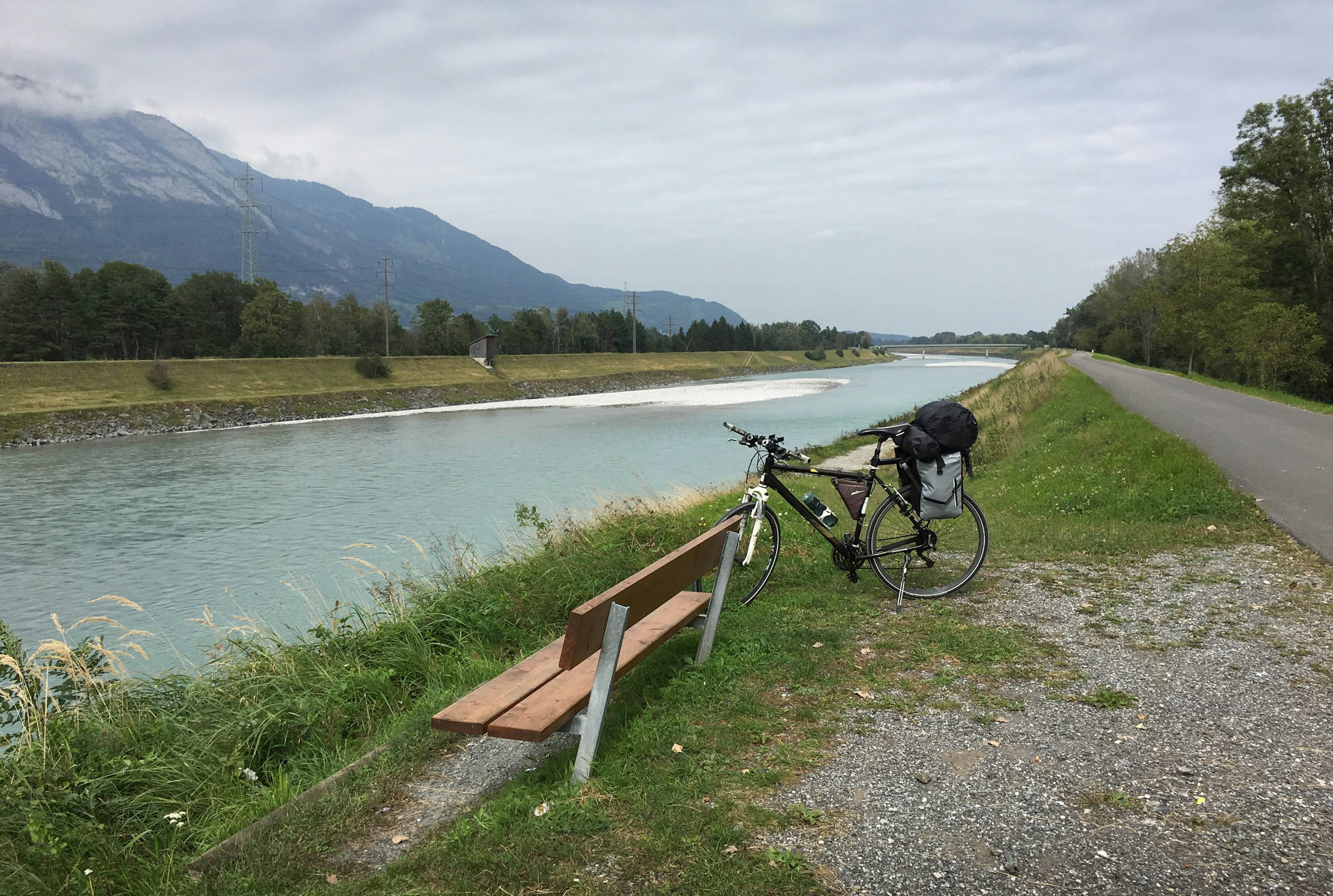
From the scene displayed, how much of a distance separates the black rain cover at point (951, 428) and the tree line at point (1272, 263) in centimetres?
3545

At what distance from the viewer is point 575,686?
4215mm

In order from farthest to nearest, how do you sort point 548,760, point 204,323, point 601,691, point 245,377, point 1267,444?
1. point 204,323
2. point 245,377
3. point 1267,444
4. point 548,760
5. point 601,691

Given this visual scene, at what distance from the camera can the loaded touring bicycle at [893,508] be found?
6.46 m

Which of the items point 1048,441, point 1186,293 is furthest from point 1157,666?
point 1186,293

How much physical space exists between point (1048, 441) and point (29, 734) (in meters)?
18.3

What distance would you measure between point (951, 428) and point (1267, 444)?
10947 mm

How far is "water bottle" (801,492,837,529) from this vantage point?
23.0ft

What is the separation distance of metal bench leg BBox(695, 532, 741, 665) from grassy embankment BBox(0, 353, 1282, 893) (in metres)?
0.16

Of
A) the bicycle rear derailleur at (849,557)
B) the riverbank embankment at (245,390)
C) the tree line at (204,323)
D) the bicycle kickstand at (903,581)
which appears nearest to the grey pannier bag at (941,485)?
the bicycle kickstand at (903,581)

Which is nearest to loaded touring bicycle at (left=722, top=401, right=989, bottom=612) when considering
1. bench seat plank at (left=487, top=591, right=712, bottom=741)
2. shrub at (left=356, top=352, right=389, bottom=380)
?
bench seat plank at (left=487, top=591, right=712, bottom=741)

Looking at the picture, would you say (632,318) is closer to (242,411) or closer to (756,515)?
(242,411)

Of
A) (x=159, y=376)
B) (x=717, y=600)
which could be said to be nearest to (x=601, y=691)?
(x=717, y=600)

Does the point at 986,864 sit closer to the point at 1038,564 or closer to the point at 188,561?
the point at 1038,564

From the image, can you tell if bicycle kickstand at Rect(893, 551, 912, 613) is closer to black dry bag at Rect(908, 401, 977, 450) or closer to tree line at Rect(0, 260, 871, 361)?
black dry bag at Rect(908, 401, 977, 450)
